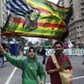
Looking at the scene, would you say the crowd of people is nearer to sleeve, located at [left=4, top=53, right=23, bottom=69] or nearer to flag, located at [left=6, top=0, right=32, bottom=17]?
sleeve, located at [left=4, top=53, right=23, bottom=69]

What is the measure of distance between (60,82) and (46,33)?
94.8 inches

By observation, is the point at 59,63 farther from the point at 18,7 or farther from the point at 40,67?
the point at 18,7

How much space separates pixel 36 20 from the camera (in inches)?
363

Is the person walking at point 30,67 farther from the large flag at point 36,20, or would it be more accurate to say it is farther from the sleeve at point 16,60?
the large flag at point 36,20

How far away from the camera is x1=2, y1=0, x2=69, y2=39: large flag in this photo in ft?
29.2

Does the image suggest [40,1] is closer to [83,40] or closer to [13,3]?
[13,3]

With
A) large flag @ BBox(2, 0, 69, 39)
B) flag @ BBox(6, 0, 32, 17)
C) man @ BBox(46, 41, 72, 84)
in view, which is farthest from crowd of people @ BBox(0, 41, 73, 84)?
flag @ BBox(6, 0, 32, 17)

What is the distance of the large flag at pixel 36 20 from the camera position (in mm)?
8906

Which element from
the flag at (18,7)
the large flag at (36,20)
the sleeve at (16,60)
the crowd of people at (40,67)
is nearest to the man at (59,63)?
the crowd of people at (40,67)

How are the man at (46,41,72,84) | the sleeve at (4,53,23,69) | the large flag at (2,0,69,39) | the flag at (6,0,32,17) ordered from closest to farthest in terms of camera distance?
the man at (46,41,72,84), the sleeve at (4,53,23,69), the large flag at (2,0,69,39), the flag at (6,0,32,17)

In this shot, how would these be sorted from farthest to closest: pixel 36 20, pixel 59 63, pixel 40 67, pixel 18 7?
pixel 18 7
pixel 36 20
pixel 40 67
pixel 59 63

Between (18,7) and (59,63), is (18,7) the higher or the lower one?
the higher one

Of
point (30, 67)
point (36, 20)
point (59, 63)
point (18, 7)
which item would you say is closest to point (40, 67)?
point (30, 67)

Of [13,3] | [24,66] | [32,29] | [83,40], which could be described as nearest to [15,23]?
[32,29]
